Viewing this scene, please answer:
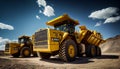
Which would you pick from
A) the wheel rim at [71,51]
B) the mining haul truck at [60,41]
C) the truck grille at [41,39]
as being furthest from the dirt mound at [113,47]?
the truck grille at [41,39]

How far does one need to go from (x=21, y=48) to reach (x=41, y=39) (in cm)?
773

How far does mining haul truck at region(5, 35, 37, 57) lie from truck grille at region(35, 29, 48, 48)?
620 centimetres

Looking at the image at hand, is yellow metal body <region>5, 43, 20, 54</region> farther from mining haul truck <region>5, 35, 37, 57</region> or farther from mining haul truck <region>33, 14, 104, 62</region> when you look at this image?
mining haul truck <region>33, 14, 104, 62</region>

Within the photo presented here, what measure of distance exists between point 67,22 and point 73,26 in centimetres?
100

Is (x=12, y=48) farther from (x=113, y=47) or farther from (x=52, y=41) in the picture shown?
(x=113, y=47)

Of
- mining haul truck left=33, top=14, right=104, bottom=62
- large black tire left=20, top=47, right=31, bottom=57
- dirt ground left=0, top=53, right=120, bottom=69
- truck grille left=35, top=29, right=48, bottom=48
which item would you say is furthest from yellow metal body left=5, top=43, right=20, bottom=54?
truck grille left=35, top=29, right=48, bottom=48

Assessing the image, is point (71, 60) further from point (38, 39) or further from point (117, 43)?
point (117, 43)

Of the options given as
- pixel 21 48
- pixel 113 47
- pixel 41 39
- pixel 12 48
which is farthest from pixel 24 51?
pixel 113 47

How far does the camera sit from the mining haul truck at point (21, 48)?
14.8 metres

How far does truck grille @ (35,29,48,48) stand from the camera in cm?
817

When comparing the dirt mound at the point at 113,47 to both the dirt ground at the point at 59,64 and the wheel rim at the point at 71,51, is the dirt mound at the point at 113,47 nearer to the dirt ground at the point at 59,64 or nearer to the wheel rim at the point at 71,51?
the dirt ground at the point at 59,64

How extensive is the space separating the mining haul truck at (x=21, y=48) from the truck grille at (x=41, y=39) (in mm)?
6200

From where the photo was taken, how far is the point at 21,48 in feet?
50.2

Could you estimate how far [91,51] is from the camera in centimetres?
1188
